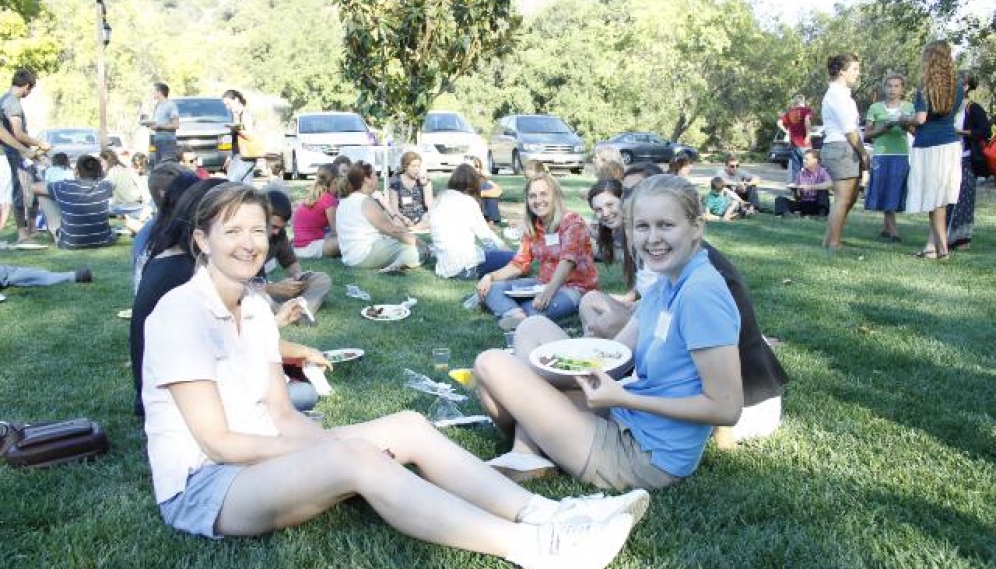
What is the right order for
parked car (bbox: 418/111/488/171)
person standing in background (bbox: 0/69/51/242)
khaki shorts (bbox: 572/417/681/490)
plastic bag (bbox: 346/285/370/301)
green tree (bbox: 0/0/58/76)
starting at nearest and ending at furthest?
khaki shorts (bbox: 572/417/681/490), plastic bag (bbox: 346/285/370/301), person standing in background (bbox: 0/69/51/242), parked car (bbox: 418/111/488/171), green tree (bbox: 0/0/58/76)

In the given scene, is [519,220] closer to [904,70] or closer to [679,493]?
[679,493]

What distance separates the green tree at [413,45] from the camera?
1033 centimetres

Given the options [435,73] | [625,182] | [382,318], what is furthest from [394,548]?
[435,73]

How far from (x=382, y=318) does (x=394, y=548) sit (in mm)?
3753

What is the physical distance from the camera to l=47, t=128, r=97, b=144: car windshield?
23219 millimetres

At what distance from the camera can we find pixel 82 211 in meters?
10.2

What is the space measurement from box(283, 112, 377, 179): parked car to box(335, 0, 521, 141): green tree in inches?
303

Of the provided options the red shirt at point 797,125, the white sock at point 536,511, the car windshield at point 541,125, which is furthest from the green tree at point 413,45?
the car windshield at point 541,125

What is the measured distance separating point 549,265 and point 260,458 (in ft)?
12.6

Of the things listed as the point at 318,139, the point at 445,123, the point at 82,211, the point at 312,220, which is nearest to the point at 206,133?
the point at 318,139

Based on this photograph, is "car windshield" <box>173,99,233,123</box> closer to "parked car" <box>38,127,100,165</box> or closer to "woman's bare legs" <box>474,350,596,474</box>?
"parked car" <box>38,127,100,165</box>

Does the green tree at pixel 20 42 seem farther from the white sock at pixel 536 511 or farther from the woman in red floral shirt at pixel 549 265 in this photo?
the white sock at pixel 536 511

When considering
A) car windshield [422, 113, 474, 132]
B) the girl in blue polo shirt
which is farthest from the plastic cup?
car windshield [422, 113, 474, 132]

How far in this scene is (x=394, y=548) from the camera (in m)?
2.79
